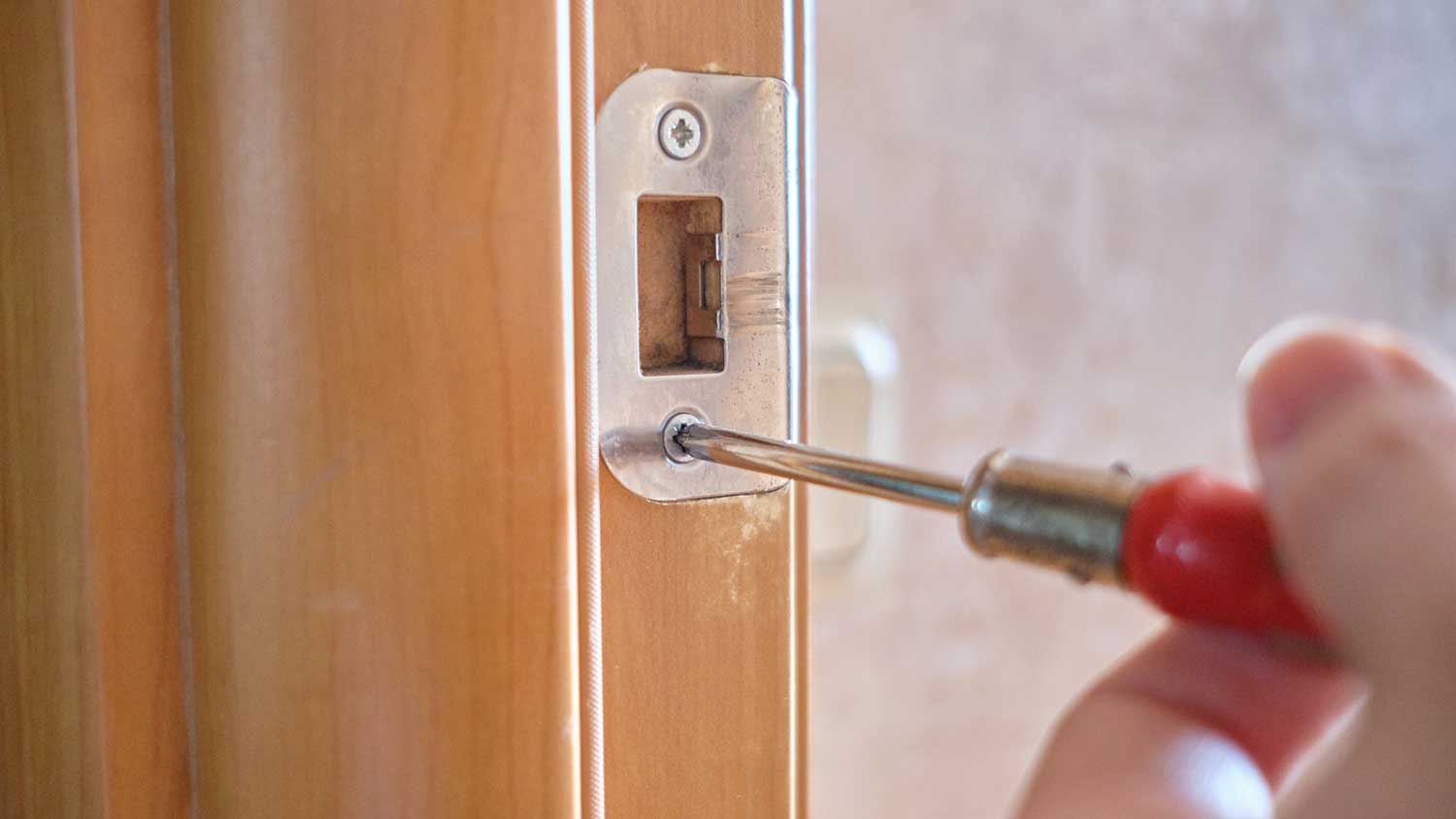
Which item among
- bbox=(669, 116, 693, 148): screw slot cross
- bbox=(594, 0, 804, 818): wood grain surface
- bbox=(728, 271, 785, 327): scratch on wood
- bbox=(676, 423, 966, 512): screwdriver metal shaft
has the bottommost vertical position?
bbox=(594, 0, 804, 818): wood grain surface

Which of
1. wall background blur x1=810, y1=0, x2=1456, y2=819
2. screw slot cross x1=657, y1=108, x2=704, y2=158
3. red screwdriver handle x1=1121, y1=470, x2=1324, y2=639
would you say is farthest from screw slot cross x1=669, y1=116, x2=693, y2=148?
wall background blur x1=810, y1=0, x2=1456, y2=819

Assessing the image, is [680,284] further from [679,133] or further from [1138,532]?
[1138,532]

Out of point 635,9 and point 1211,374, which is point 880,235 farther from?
point 635,9

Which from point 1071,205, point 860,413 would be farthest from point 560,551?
point 1071,205

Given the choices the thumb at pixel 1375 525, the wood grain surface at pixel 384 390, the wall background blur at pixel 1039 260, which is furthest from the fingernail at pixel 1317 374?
the wall background blur at pixel 1039 260

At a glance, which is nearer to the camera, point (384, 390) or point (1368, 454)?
point (1368, 454)

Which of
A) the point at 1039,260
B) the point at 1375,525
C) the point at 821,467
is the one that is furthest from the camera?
the point at 1039,260

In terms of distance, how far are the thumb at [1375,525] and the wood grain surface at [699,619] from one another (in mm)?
142

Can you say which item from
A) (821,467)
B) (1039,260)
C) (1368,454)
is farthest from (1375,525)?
(1039,260)

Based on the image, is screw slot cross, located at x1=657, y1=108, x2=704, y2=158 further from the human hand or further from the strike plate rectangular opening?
the human hand

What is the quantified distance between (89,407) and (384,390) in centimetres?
6

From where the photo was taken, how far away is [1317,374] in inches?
4.6

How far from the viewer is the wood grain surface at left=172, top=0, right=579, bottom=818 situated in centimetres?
22

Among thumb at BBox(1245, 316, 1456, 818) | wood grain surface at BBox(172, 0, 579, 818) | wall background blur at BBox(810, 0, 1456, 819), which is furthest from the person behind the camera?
wall background blur at BBox(810, 0, 1456, 819)
